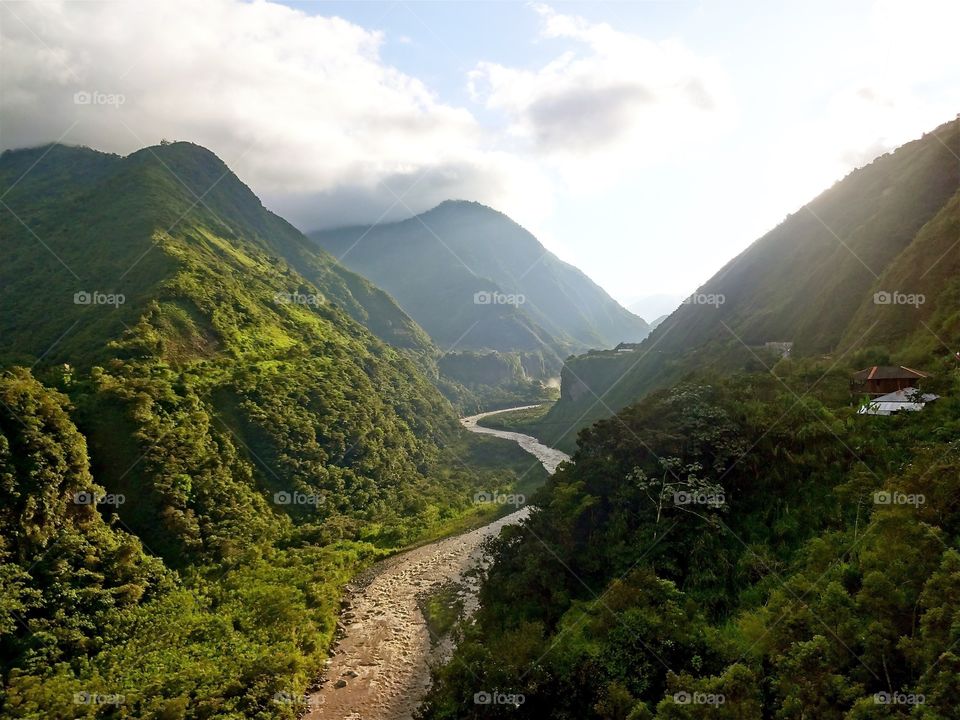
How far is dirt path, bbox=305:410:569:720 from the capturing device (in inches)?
1147

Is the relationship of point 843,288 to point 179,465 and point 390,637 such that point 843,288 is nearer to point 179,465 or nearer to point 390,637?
point 390,637

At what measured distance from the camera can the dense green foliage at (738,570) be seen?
1502 cm

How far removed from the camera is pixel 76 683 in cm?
2644

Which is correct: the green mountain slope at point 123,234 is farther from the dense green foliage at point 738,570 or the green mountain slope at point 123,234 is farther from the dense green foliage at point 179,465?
the dense green foliage at point 738,570

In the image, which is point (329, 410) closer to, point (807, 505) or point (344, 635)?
point (344, 635)

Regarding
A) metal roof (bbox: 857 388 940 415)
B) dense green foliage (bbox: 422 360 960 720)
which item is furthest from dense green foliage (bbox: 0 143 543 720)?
metal roof (bbox: 857 388 940 415)

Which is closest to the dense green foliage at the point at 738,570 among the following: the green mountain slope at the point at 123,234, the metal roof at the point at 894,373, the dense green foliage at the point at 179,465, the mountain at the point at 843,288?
the metal roof at the point at 894,373

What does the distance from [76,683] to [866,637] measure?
113 ft

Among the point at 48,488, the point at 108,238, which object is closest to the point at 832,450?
the point at 48,488

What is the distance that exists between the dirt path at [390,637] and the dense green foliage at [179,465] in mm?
1966

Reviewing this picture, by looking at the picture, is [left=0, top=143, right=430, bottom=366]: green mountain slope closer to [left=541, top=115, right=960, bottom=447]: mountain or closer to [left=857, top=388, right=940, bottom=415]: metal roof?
[left=857, top=388, right=940, bottom=415]: metal roof

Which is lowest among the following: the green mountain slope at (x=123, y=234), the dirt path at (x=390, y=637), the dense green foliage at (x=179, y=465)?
the dirt path at (x=390, y=637)

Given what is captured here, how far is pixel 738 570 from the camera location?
2319 centimetres

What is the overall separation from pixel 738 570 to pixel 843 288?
4519 centimetres
